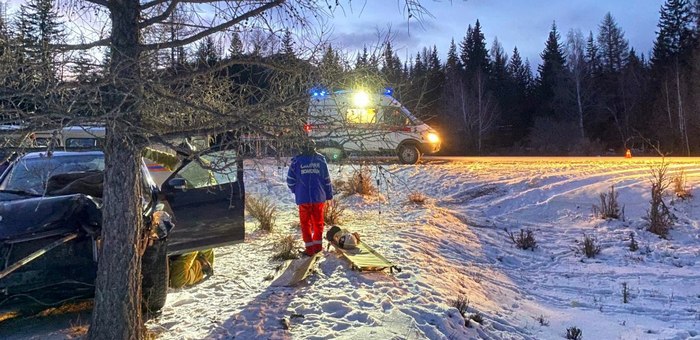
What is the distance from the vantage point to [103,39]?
143 inches

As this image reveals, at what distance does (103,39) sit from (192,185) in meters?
3.04

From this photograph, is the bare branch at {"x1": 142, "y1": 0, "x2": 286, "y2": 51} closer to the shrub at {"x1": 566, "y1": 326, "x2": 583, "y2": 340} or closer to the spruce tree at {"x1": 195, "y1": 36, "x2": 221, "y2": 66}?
the spruce tree at {"x1": 195, "y1": 36, "x2": 221, "y2": 66}

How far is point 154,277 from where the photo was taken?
4.84 m

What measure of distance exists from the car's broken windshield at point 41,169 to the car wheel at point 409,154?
12.0 m

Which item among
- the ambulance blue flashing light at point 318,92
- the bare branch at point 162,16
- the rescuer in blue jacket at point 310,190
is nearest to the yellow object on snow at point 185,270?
the rescuer in blue jacket at point 310,190

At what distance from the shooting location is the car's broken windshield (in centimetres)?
540

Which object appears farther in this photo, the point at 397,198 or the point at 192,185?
the point at 397,198

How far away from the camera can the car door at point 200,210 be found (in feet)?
20.2

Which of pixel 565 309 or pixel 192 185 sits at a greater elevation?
pixel 192 185

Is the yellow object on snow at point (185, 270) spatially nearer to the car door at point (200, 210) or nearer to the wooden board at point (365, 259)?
the car door at point (200, 210)

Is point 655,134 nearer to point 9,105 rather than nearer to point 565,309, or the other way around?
point 565,309

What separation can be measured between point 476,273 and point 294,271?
9.42ft

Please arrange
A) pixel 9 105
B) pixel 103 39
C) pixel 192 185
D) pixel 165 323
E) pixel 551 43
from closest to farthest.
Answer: pixel 9 105 < pixel 103 39 < pixel 165 323 < pixel 192 185 < pixel 551 43

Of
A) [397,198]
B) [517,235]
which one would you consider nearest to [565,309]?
[517,235]
